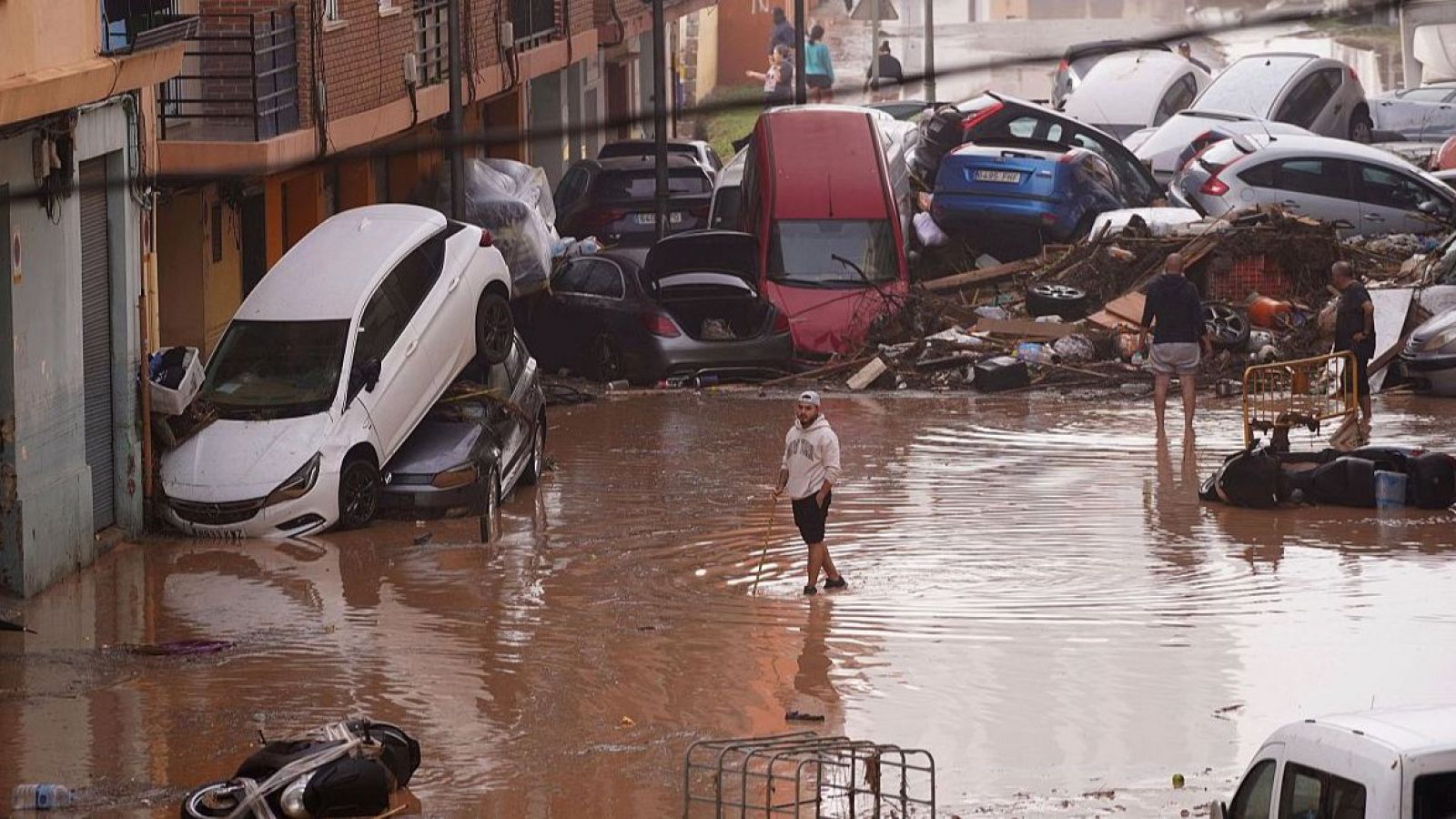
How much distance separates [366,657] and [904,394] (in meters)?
11.4

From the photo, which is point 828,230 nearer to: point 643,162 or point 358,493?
point 643,162

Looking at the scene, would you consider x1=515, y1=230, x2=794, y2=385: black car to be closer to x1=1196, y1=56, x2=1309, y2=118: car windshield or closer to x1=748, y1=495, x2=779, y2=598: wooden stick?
x1=748, y1=495, x2=779, y2=598: wooden stick

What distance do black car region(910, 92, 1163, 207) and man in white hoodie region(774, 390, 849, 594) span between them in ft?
59.1

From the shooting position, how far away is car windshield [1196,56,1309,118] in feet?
127

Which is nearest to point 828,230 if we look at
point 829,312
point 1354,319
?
point 829,312

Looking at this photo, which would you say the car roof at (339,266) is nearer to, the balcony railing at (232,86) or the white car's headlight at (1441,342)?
the balcony railing at (232,86)

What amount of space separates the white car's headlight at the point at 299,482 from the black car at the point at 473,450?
2.75 feet

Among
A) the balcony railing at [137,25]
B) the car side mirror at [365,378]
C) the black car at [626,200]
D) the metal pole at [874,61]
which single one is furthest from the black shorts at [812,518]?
the black car at [626,200]

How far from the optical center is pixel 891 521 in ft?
59.1

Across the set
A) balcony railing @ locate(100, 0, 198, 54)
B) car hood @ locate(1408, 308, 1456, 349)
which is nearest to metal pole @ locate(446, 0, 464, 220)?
balcony railing @ locate(100, 0, 198, 54)

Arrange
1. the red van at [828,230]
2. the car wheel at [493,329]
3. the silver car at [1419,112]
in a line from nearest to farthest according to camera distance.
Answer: the car wheel at [493,329] < the red van at [828,230] < the silver car at [1419,112]

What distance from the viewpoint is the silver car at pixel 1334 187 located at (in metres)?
30.6

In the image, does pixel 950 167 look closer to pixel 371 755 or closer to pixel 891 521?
pixel 891 521

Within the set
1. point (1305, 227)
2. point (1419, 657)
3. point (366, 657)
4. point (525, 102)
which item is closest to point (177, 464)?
point (366, 657)
